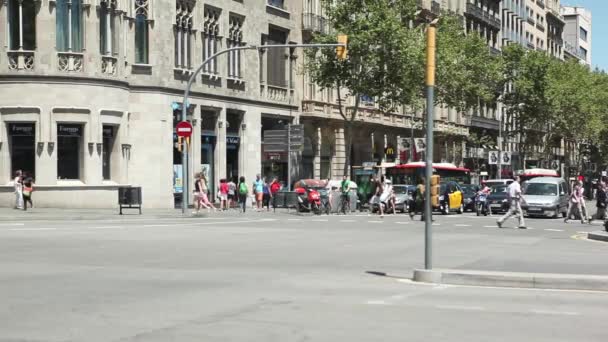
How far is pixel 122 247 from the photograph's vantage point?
20047mm

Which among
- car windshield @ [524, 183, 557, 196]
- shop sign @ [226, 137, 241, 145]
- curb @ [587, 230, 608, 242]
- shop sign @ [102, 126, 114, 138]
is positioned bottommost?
curb @ [587, 230, 608, 242]

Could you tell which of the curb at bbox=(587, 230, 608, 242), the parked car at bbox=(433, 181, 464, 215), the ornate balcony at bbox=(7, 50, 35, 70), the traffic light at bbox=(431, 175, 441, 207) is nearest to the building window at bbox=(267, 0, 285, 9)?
the parked car at bbox=(433, 181, 464, 215)

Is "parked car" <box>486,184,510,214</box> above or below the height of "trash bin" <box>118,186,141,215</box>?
below

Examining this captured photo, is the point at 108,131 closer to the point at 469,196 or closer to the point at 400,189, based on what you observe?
the point at 400,189

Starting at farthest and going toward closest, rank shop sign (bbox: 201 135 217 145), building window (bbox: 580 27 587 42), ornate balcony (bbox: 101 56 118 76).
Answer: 1. building window (bbox: 580 27 587 42)
2. shop sign (bbox: 201 135 217 145)
3. ornate balcony (bbox: 101 56 118 76)

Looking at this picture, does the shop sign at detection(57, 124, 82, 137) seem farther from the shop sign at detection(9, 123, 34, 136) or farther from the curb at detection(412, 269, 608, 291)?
the curb at detection(412, 269, 608, 291)

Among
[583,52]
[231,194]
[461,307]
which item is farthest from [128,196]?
[583,52]

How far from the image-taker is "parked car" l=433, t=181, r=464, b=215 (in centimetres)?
4594

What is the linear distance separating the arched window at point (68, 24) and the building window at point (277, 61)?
613 inches

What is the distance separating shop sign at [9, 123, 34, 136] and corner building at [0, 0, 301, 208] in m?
0.04

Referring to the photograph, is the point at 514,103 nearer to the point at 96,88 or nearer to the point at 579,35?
the point at 96,88

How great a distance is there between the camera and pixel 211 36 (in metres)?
46.2

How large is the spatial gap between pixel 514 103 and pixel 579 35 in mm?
76152

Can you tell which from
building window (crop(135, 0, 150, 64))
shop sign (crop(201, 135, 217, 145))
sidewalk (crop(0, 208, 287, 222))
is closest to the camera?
sidewalk (crop(0, 208, 287, 222))
